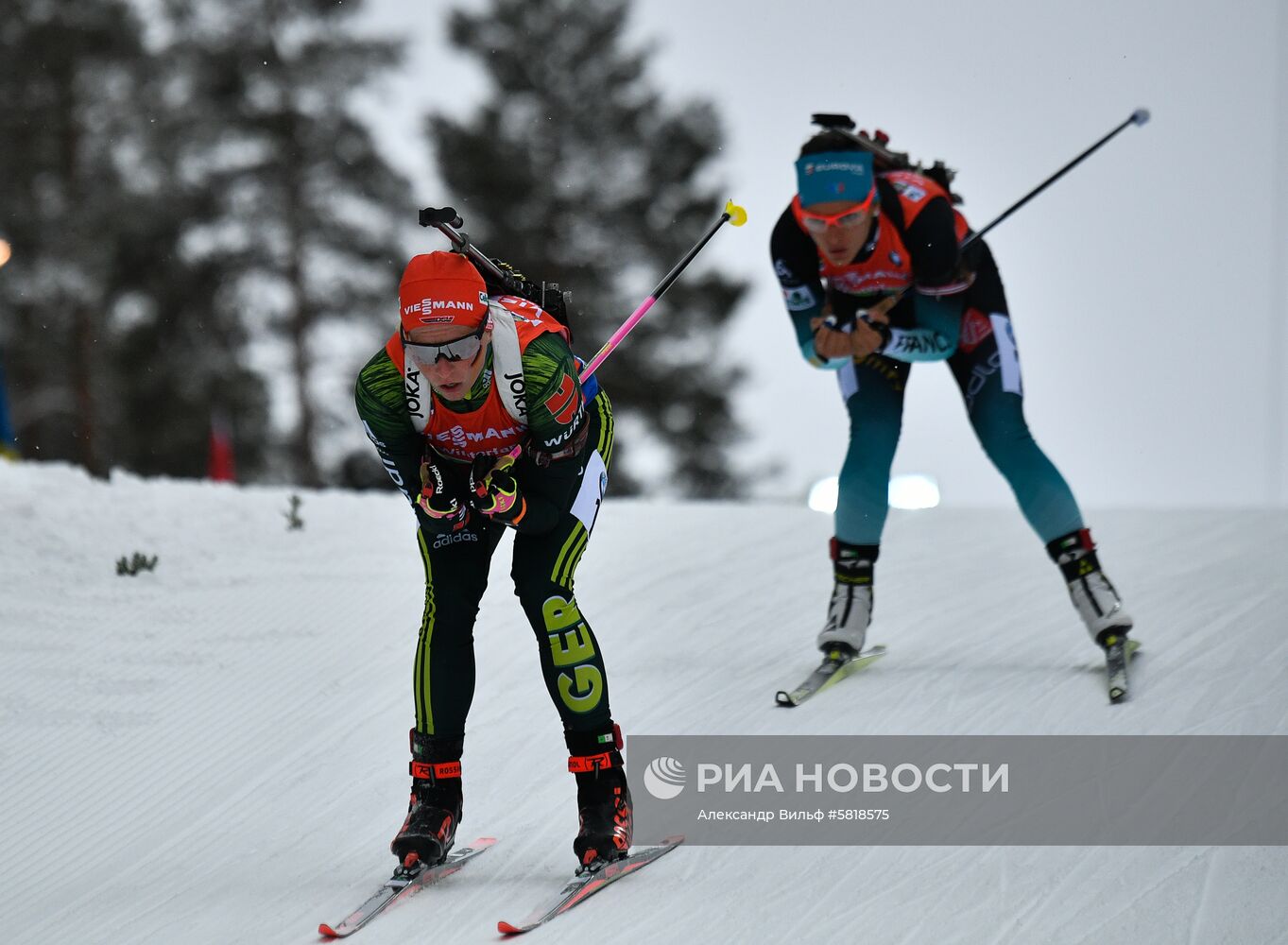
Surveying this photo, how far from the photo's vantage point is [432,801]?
4.57 meters

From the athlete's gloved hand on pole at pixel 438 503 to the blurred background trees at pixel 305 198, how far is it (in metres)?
17.1

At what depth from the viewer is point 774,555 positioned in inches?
343

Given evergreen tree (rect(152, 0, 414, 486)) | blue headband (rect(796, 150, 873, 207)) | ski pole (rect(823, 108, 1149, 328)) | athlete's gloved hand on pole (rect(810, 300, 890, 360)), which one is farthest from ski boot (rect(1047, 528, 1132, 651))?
evergreen tree (rect(152, 0, 414, 486))

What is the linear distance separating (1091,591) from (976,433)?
0.72 meters

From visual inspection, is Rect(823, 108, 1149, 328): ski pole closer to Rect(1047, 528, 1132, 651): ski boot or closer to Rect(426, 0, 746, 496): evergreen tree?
Rect(1047, 528, 1132, 651): ski boot

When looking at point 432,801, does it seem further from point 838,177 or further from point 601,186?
point 601,186

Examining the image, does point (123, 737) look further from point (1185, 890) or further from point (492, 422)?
point (1185, 890)

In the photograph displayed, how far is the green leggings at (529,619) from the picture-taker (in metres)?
4.51

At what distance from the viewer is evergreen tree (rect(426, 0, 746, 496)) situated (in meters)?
22.8

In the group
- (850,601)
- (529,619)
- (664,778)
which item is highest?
(529,619)

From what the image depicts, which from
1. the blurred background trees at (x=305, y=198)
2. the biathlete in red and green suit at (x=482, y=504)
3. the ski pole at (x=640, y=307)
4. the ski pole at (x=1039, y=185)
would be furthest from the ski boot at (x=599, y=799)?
the blurred background trees at (x=305, y=198)

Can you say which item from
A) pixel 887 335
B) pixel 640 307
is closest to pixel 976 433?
pixel 887 335

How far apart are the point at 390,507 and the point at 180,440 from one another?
18.1 metres

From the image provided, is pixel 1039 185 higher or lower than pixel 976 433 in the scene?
higher
